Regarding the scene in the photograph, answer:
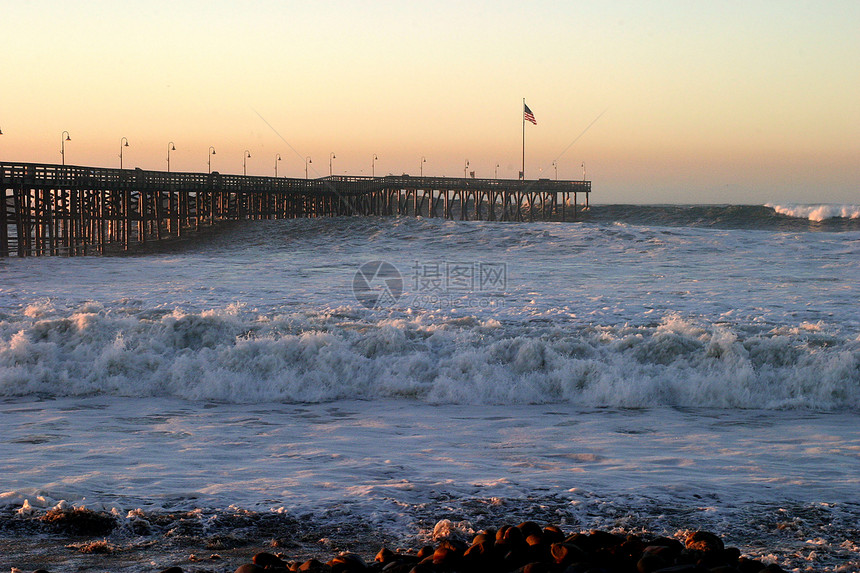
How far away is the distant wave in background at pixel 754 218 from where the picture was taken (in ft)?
205

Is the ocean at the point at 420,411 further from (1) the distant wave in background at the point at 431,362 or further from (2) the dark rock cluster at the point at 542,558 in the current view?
(2) the dark rock cluster at the point at 542,558

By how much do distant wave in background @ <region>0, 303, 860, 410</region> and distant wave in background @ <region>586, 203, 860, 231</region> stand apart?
51.8m

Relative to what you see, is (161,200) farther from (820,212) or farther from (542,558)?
(820,212)

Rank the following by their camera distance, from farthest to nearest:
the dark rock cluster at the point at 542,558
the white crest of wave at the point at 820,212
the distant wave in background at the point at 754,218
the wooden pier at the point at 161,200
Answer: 1. the white crest of wave at the point at 820,212
2. the distant wave in background at the point at 754,218
3. the wooden pier at the point at 161,200
4. the dark rock cluster at the point at 542,558

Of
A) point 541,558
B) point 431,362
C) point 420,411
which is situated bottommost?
point 420,411

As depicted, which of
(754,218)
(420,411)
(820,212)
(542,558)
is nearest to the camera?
(542,558)

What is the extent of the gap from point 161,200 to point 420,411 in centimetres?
3860

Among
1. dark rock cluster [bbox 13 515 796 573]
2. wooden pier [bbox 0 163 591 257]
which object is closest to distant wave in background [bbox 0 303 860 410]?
dark rock cluster [bbox 13 515 796 573]

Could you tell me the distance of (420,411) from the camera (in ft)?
32.0

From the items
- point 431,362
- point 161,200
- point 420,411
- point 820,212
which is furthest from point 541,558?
point 820,212

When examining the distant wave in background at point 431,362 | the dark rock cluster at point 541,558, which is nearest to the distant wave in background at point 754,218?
the distant wave in background at point 431,362

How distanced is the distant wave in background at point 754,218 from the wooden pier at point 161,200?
649cm

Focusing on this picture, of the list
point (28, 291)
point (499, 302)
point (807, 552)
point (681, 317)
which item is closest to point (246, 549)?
point (807, 552)

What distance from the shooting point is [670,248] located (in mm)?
31031
